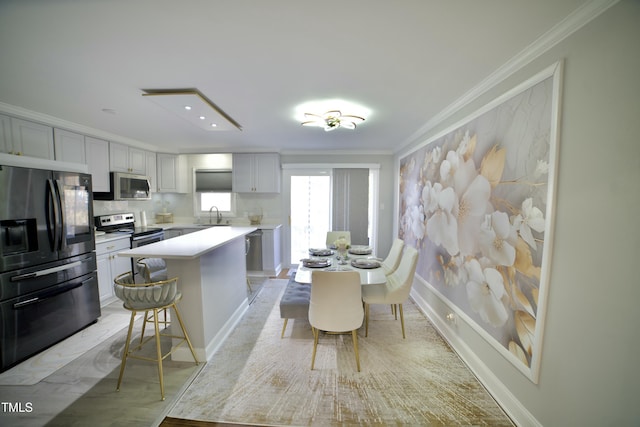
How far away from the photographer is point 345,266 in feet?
8.43

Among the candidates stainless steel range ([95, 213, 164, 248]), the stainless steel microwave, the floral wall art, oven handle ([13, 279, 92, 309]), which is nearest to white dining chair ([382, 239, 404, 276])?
the floral wall art

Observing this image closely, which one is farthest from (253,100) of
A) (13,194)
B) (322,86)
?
(13,194)

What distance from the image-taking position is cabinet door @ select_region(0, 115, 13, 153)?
2367mm

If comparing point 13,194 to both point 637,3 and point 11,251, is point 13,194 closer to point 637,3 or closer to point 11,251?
point 11,251

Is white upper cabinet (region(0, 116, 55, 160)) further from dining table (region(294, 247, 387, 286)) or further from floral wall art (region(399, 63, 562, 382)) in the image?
floral wall art (region(399, 63, 562, 382))

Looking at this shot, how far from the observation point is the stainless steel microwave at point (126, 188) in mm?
3587

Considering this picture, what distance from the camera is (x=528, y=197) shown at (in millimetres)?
1459

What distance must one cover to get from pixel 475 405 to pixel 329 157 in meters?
3.99

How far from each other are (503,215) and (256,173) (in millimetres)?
3954

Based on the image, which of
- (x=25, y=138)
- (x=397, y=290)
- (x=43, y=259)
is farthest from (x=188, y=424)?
(x=25, y=138)

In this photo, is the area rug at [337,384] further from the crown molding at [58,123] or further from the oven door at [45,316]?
the crown molding at [58,123]

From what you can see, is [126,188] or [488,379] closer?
[488,379]

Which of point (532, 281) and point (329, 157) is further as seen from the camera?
point (329, 157)

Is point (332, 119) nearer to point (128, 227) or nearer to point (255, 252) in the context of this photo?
point (255, 252)
